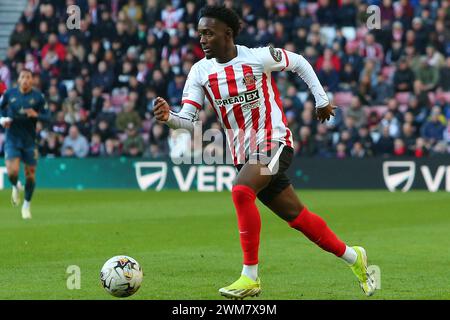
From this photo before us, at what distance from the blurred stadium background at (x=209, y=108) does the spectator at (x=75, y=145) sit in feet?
0.09

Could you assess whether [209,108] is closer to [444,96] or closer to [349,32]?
[349,32]

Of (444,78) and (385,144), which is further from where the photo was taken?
(444,78)

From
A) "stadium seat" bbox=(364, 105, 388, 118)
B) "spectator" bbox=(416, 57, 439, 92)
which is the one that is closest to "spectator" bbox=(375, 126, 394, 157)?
"stadium seat" bbox=(364, 105, 388, 118)

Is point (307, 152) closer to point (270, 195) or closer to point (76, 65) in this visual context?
point (76, 65)

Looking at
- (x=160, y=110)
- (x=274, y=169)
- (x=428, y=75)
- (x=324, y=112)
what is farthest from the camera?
(x=428, y=75)

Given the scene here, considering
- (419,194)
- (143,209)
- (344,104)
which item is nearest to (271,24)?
(344,104)

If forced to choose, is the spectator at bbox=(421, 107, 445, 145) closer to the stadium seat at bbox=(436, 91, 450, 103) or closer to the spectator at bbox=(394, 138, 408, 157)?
the spectator at bbox=(394, 138, 408, 157)

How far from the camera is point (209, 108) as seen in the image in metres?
23.2

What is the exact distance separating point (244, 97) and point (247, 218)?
3.13 ft

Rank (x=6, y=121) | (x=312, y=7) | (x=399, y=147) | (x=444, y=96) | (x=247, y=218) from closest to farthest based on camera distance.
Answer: (x=247, y=218) < (x=6, y=121) < (x=399, y=147) < (x=444, y=96) < (x=312, y=7)

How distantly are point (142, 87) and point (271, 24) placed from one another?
3.66m

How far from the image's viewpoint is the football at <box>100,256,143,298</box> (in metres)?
7.56

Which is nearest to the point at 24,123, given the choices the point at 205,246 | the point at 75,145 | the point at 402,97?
the point at 205,246

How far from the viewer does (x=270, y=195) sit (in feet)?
25.9
